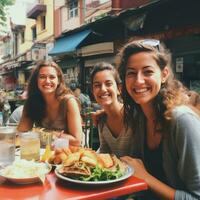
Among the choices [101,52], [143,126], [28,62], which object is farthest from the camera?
[28,62]

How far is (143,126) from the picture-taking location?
7.25 feet

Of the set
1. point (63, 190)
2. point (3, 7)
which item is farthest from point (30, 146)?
point (3, 7)

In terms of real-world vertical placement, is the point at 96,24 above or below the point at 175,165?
above

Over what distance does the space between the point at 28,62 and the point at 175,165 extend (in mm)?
20683

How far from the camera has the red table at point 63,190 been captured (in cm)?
150

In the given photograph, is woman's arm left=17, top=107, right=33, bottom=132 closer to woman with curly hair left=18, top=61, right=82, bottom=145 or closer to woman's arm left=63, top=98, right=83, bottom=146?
woman with curly hair left=18, top=61, right=82, bottom=145

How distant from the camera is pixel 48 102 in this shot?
12.4 feet

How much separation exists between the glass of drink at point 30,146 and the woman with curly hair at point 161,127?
2.03 ft

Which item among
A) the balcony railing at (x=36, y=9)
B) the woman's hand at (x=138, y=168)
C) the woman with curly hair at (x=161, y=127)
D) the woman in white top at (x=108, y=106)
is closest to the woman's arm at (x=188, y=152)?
the woman with curly hair at (x=161, y=127)

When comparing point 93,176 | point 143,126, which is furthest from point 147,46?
point 93,176

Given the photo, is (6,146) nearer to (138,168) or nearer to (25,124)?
(138,168)

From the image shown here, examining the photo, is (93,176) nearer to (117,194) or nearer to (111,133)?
(117,194)

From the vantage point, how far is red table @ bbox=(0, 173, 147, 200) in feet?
4.93

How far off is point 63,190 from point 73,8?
54.3 feet
